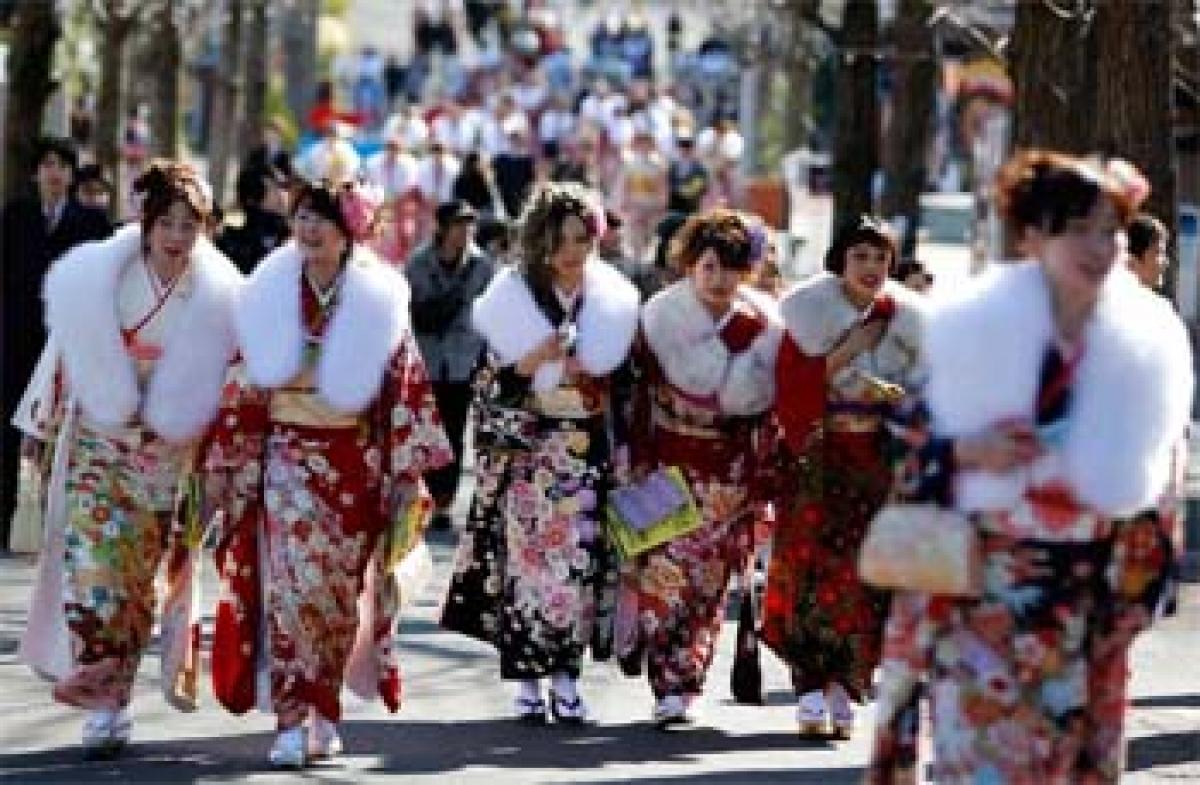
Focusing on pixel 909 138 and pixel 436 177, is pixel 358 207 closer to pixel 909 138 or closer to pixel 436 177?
pixel 909 138

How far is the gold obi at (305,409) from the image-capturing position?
36.0 ft

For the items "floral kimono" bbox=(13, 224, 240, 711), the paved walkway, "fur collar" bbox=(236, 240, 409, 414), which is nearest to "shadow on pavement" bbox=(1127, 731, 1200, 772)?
the paved walkway

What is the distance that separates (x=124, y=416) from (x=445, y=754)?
57.1 inches

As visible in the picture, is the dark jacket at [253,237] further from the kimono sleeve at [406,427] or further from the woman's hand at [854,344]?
the kimono sleeve at [406,427]

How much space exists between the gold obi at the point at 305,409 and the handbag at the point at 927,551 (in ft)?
10.8

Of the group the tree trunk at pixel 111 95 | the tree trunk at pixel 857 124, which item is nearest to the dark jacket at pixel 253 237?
the tree trunk at pixel 857 124

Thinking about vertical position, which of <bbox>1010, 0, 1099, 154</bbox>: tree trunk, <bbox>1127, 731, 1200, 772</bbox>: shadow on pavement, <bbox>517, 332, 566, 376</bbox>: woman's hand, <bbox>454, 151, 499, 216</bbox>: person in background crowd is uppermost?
<bbox>1010, 0, 1099, 154</bbox>: tree trunk

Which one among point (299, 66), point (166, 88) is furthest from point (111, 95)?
point (299, 66)

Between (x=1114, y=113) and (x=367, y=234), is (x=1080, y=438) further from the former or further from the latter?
(x=1114, y=113)

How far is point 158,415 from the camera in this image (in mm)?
11094

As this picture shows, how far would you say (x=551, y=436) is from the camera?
39.8ft

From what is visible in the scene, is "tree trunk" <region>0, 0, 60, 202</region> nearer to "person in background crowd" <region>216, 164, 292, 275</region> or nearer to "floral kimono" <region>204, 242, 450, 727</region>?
"person in background crowd" <region>216, 164, 292, 275</region>

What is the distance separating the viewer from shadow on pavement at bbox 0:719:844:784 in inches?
427

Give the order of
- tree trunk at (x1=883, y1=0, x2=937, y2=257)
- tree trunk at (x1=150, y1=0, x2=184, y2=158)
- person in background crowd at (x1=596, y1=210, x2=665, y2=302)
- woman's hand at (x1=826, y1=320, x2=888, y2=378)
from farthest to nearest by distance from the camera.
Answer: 1. tree trunk at (x1=150, y1=0, x2=184, y2=158)
2. tree trunk at (x1=883, y1=0, x2=937, y2=257)
3. person in background crowd at (x1=596, y1=210, x2=665, y2=302)
4. woman's hand at (x1=826, y1=320, x2=888, y2=378)
